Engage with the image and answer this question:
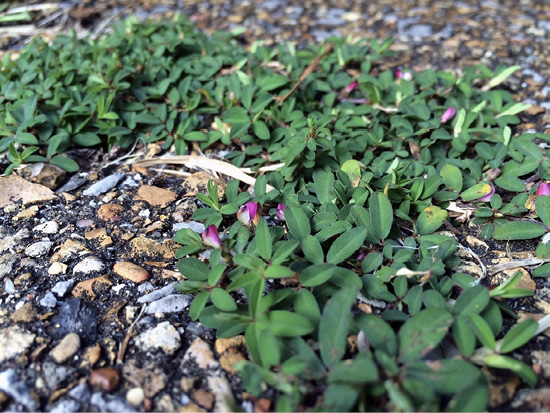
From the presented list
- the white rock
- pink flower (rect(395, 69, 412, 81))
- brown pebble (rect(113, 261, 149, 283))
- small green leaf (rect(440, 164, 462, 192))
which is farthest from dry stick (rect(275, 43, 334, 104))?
the white rock

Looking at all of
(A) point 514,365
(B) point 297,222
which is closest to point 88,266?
(B) point 297,222

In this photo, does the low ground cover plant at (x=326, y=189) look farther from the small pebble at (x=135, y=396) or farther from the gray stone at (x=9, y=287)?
the gray stone at (x=9, y=287)

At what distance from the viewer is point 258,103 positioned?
6.97 ft

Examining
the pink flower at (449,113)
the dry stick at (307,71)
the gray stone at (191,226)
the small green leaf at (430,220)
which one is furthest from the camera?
the dry stick at (307,71)

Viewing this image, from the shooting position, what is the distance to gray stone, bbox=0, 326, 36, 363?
1.31 metres

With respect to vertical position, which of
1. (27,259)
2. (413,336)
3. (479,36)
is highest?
(27,259)

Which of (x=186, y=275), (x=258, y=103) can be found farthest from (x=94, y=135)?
(x=186, y=275)

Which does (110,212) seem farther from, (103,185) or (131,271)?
(131,271)

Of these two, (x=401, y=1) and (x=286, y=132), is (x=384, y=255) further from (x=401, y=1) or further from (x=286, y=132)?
(x=401, y=1)

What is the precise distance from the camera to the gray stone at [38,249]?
164cm

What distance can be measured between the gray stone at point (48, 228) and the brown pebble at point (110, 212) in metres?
0.15

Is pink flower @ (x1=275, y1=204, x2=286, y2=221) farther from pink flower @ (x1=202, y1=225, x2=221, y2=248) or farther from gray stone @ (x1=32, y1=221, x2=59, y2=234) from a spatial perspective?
gray stone @ (x1=32, y1=221, x2=59, y2=234)

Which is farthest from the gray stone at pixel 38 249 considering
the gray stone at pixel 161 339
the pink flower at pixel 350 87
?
the pink flower at pixel 350 87

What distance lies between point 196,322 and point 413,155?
1.15m
